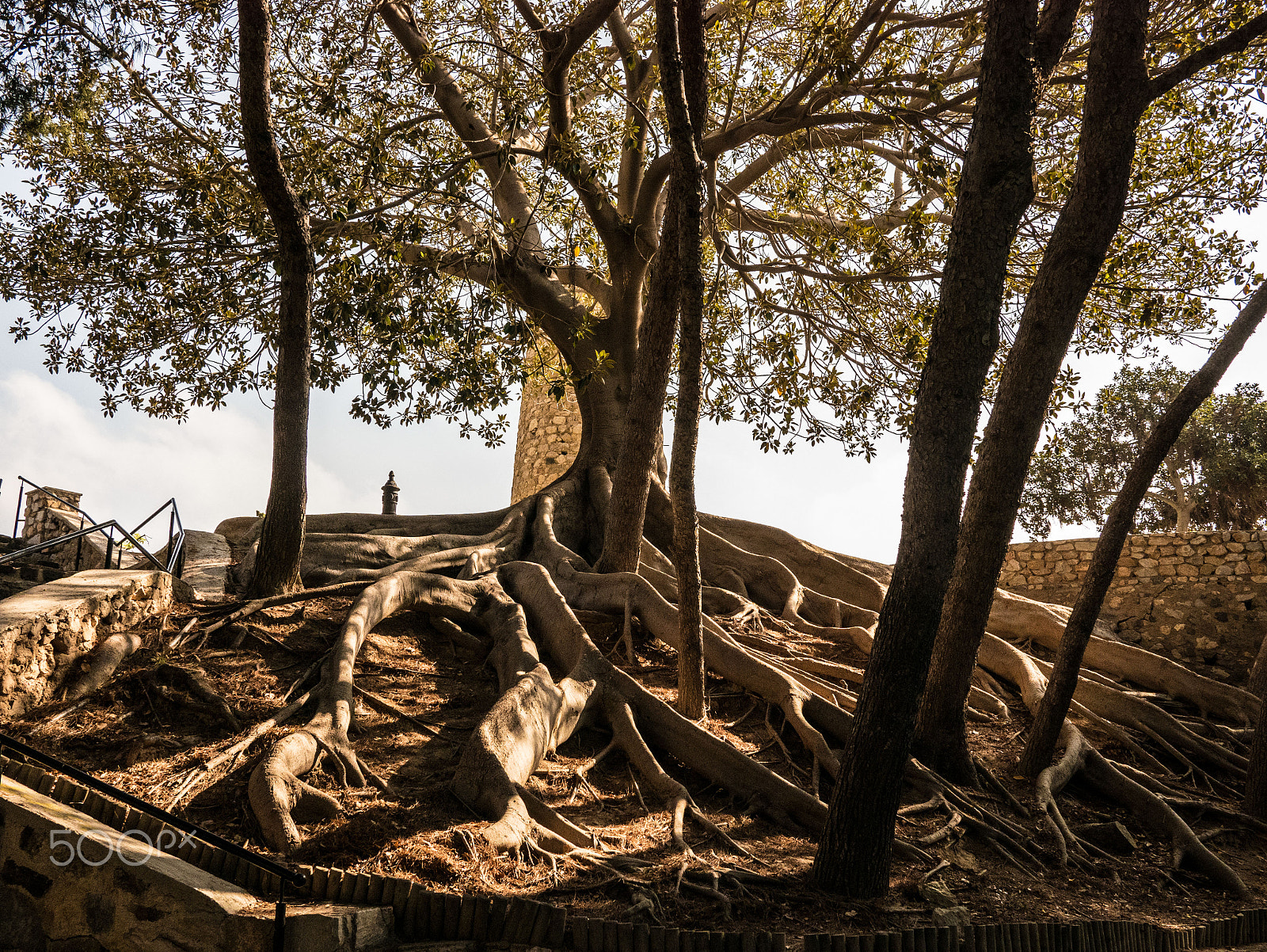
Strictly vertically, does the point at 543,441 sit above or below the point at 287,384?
above

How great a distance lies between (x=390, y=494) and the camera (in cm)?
1507

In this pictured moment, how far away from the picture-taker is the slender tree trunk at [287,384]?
6.18m

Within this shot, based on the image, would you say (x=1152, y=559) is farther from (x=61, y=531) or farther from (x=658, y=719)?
(x=61, y=531)

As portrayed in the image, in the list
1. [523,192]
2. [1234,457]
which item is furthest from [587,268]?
[1234,457]

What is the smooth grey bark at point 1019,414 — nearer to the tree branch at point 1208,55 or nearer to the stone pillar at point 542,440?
the tree branch at point 1208,55

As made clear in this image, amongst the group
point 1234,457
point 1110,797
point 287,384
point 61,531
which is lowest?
point 1110,797

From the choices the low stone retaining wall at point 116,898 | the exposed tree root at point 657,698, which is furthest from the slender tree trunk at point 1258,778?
the low stone retaining wall at point 116,898

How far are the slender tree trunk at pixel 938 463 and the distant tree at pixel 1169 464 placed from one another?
564 inches

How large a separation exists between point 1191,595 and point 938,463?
30.9 ft

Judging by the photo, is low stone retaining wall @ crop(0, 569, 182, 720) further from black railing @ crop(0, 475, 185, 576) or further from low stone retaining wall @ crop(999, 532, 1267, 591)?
low stone retaining wall @ crop(999, 532, 1267, 591)

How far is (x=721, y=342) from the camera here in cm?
984

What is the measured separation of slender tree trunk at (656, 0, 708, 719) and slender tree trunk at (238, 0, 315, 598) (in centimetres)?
308

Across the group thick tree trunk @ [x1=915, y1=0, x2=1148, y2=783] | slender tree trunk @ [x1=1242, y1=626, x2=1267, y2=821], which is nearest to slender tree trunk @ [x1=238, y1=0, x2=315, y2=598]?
thick tree trunk @ [x1=915, y1=0, x2=1148, y2=783]

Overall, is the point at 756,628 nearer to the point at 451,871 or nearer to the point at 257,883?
the point at 451,871
